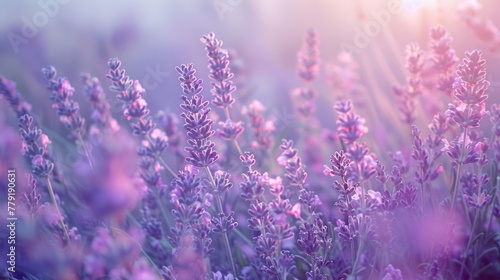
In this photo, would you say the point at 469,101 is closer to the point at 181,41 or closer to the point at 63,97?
the point at 63,97

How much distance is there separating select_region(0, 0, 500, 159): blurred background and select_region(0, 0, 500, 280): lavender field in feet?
0.05

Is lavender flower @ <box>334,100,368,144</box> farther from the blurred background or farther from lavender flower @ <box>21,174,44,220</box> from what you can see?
the blurred background

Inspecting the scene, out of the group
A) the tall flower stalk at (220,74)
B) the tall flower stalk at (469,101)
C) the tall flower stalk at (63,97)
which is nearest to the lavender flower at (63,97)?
the tall flower stalk at (63,97)

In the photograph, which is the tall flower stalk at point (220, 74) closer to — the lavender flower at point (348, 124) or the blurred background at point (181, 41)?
the lavender flower at point (348, 124)

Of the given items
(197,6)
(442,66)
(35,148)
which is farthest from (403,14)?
(35,148)

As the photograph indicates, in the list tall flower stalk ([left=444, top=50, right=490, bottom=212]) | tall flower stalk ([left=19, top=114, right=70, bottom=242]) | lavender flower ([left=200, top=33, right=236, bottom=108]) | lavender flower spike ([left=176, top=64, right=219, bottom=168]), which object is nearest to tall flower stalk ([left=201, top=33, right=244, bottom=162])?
lavender flower ([left=200, top=33, right=236, bottom=108])

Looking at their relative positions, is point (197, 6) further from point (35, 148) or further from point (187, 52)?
point (35, 148)

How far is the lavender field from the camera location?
1311mm

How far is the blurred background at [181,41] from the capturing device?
3447 mm

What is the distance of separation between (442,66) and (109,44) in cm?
271

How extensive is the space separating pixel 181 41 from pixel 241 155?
8.64 ft

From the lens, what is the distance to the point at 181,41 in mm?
3934

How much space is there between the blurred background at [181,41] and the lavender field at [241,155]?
15 millimetres

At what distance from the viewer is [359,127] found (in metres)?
1.33
